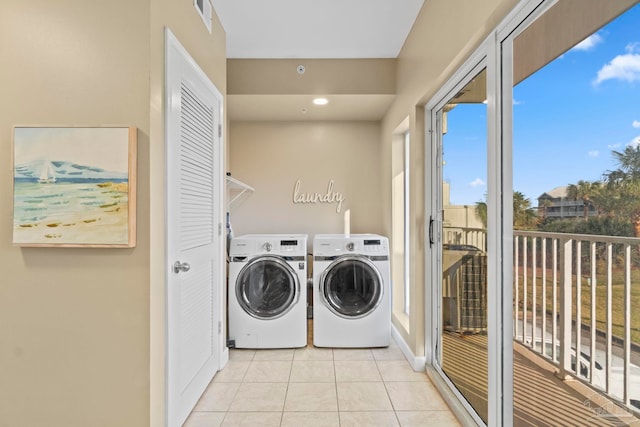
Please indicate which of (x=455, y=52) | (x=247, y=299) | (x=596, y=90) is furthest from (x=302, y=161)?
(x=596, y=90)

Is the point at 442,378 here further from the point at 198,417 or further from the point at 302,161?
the point at 302,161

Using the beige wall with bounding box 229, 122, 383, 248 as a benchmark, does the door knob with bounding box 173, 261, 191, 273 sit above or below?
below

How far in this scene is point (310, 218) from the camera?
4.14 meters

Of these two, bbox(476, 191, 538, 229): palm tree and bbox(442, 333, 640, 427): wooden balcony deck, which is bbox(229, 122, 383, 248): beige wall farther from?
bbox(476, 191, 538, 229): palm tree

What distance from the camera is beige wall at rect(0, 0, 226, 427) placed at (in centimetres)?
160

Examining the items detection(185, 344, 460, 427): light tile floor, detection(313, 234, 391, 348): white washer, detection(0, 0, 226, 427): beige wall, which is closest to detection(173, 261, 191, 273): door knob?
detection(0, 0, 226, 427): beige wall

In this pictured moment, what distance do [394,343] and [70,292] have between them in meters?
2.56

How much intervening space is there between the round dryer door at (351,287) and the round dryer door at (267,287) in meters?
0.27

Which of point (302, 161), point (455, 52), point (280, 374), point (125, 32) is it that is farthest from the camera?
point (302, 161)

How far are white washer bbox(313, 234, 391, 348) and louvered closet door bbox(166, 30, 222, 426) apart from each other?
88 centimetres

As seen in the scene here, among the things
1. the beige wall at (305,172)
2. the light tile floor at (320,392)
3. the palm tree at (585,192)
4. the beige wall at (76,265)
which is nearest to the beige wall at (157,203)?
the beige wall at (76,265)

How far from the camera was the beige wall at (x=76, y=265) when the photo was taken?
1.60 metres

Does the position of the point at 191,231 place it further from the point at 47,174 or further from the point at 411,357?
the point at 411,357

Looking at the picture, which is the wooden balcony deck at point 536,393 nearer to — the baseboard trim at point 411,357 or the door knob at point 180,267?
the baseboard trim at point 411,357
